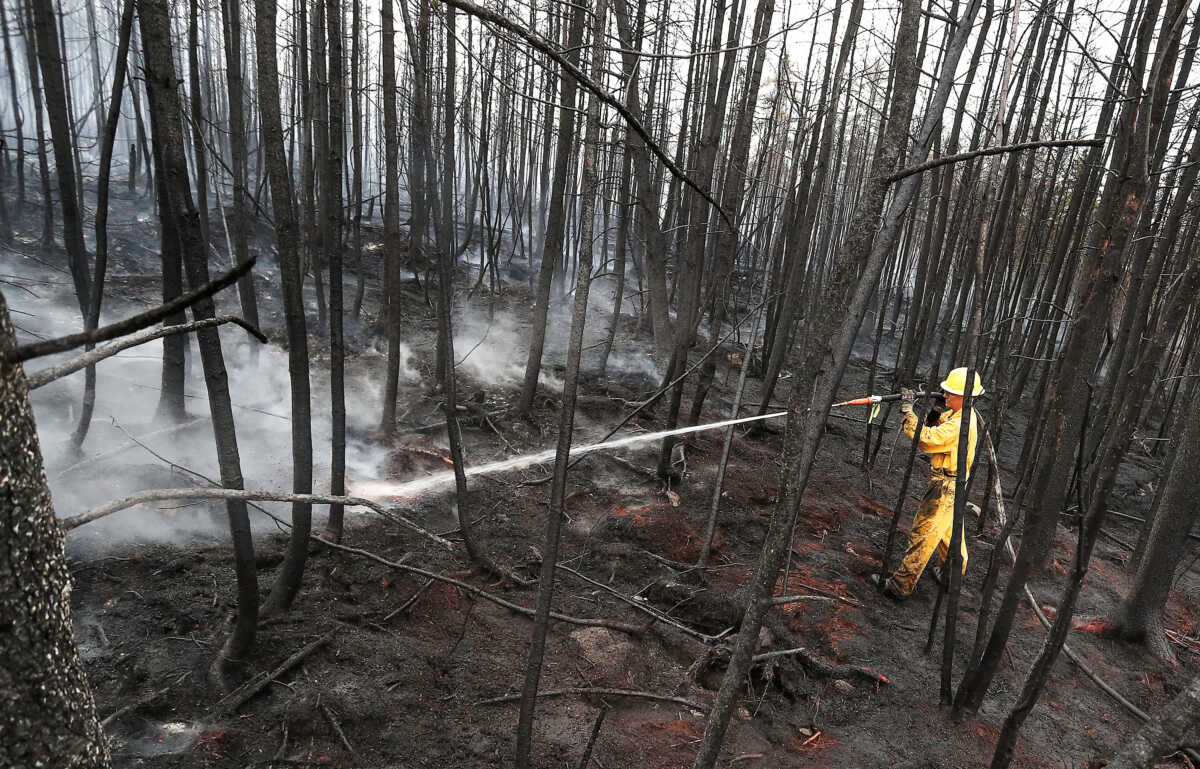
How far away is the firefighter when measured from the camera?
5.57 metres

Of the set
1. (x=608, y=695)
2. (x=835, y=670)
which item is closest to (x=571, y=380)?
(x=608, y=695)

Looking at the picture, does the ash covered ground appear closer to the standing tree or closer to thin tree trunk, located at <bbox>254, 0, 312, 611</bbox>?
thin tree trunk, located at <bbox>254, 0, 312, 611</bbox>

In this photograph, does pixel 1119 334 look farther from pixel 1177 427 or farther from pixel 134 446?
pixel 134 446

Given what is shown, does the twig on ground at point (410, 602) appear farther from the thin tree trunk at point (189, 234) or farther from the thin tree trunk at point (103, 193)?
the thin tree trunk at point (103, 193)

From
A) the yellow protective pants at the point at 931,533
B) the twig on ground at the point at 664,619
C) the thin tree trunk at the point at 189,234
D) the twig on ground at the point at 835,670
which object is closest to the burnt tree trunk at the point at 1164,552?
the yellow protective pants at the point at 931,533

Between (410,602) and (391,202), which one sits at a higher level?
(391,202)

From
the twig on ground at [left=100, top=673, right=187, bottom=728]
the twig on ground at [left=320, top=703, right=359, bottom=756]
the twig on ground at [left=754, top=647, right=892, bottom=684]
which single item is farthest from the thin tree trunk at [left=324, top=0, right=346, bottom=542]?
the twig on ground at [left=754, top=647, right=892, bottom=684]

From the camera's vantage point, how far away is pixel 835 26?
7.18m

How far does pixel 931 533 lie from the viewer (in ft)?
18.7

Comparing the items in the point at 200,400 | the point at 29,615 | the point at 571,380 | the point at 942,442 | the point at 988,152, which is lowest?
the point at 200,400

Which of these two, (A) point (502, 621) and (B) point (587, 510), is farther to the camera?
(B) point (587, 510)

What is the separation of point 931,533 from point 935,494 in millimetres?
351

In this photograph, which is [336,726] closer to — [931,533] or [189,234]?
[189,234]

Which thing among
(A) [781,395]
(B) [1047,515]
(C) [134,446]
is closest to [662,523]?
(B) [1047,515]
